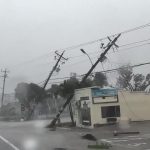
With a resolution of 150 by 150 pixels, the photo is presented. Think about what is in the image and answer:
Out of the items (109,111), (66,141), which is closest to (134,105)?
(109,111)

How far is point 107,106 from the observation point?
4650 centimetres

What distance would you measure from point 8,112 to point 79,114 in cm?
6008

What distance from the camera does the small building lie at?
45.9m

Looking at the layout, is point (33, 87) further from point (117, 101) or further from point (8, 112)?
point (117, 101)

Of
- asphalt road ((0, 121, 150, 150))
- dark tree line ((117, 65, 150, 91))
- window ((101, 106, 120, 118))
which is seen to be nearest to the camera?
asphalt road ((0, 121, 150, 150))

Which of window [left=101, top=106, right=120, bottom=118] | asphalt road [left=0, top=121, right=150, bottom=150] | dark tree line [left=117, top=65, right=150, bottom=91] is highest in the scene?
dark tree line [left=117, top=65, right=150, bottom=91]

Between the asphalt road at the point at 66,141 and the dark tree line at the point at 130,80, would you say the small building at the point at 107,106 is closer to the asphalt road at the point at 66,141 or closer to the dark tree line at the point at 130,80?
the asphalt road at the point at 66,141

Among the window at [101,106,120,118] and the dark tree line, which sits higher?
the dark tree line

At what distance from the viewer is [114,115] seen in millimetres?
46812

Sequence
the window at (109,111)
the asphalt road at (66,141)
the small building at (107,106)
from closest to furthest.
Answer: 1. the asphalt road at (66,141)
2. the small building at (107,106)
3. the window at (109,111)

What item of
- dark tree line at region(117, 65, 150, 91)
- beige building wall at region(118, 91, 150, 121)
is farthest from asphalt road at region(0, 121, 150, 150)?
dark tree line at region(117, 65, 150, 91)

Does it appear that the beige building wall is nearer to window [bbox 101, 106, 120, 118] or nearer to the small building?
the small building

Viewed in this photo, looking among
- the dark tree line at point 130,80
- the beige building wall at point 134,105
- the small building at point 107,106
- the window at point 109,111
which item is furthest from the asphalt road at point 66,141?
the dark tree line at point 130,80

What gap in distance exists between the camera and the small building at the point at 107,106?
151 feet
